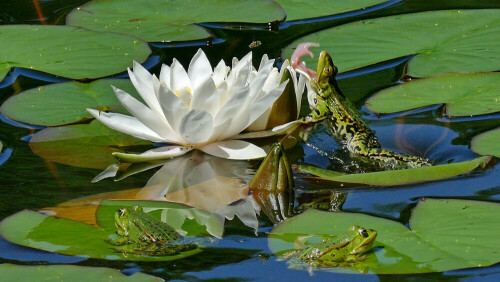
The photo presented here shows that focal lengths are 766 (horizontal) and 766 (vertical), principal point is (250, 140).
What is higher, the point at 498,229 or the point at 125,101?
the point at 125,101

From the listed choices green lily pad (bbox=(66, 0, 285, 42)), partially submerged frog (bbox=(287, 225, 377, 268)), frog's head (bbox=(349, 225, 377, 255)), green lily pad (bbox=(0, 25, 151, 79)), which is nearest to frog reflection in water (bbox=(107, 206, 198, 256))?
partially submerged frog (bbox=(287, 225, 377, 268))

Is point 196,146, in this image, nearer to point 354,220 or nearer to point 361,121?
point 361,121

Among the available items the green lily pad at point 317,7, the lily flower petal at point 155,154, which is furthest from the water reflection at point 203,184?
the green lily pad at point 317,7

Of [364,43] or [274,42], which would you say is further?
[274,42]

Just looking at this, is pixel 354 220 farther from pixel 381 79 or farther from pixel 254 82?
pixel 381 79

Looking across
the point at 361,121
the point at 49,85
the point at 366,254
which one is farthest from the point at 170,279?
the point at 49,85

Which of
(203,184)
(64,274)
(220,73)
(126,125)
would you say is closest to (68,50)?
(126,125)

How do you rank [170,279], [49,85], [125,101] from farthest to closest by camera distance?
[49,85], [125,101], [170,279]

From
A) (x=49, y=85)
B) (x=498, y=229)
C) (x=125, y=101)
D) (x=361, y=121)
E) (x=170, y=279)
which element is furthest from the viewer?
(x=49, y=85)
